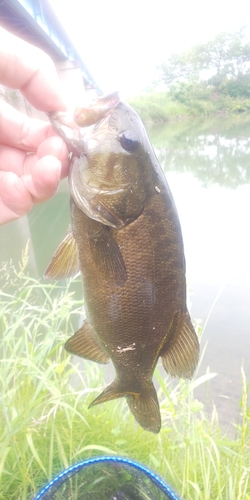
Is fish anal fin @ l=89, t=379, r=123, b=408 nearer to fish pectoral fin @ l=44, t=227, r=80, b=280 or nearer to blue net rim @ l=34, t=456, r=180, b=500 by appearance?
blue net rim @ l=34, t=456, r=180, b=500

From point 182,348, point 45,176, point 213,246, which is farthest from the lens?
point 213,246

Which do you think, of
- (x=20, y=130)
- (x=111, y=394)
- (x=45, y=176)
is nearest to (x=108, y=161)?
(x=45, y=176)

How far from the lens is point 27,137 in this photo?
1574 millimetres

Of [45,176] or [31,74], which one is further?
[31,74]

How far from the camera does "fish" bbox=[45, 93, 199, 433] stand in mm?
1315

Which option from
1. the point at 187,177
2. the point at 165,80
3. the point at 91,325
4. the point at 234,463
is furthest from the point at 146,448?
the point at 165,80

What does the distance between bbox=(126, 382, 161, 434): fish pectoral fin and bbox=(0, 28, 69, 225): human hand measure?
89 cm

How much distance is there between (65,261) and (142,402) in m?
0.67

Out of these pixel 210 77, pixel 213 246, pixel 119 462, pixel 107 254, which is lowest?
pixel 210 77

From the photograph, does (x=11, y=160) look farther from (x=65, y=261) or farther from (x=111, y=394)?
(x=111, y=394)

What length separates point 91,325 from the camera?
5.02 feet

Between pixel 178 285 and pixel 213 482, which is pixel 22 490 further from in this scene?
pixel 178 285

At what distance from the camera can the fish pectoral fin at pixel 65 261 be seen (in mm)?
1434

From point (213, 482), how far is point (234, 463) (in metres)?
0.25
